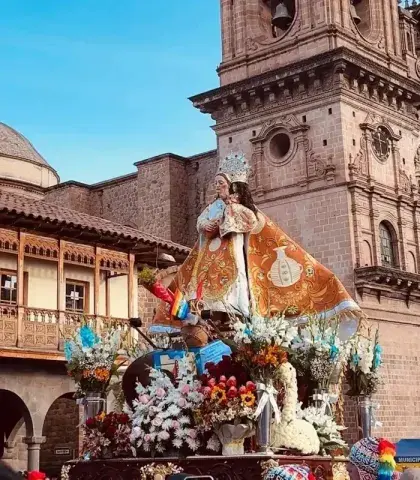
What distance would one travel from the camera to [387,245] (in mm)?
29828

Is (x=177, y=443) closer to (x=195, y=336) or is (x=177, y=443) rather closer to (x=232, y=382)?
(x=232, y=382)

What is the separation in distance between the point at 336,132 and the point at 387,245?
4448mm

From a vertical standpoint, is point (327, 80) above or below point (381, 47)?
below

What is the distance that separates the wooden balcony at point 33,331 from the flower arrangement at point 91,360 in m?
8.20

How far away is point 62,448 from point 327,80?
14409 mm

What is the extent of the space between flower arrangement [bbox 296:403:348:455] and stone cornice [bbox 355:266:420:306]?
18.1m

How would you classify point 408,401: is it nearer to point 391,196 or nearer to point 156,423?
point 391,196

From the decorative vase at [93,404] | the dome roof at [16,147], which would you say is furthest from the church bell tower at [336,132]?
the decorative vase at [93,404]

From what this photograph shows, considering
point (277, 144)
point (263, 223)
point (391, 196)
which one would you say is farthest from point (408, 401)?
point (263, 223)

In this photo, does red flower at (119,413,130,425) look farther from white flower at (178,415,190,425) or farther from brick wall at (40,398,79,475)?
brick wall at (40,398,79,475)

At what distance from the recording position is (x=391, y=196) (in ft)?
98.6

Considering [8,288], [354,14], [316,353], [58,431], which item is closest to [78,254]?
[8,288]

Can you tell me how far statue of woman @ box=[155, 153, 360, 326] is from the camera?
9867mm

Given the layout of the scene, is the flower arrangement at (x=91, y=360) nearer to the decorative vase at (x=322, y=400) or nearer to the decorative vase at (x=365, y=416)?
the decorative vase at (x=322, y=400)
